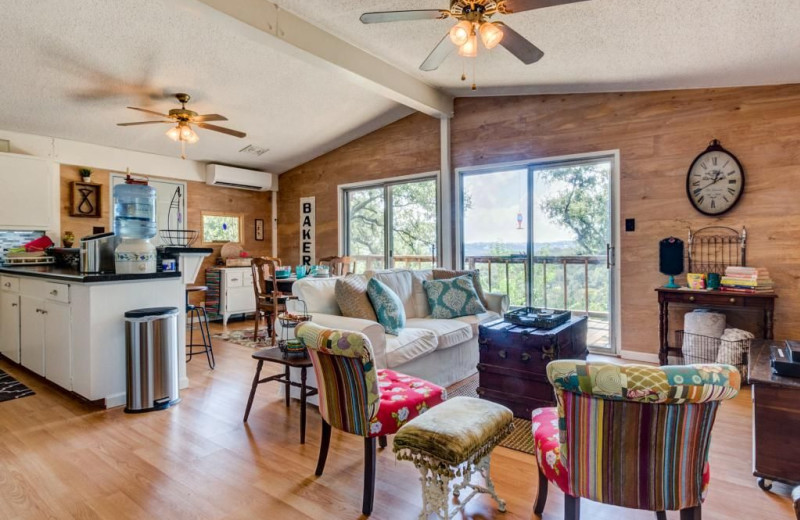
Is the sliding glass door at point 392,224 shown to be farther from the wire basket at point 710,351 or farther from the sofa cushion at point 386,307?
the wire basket at point 710,351

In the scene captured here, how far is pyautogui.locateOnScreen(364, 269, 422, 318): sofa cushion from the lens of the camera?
3799 millimetres

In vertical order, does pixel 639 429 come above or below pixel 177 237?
below

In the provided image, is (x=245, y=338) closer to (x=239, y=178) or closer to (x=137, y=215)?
(x=137, y=215)

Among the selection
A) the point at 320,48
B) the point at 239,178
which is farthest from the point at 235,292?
the point at 320,48

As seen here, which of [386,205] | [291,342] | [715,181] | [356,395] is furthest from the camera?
[386,205]

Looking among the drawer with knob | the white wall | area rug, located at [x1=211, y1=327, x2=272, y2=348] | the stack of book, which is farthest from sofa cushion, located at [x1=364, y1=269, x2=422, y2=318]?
the white wall

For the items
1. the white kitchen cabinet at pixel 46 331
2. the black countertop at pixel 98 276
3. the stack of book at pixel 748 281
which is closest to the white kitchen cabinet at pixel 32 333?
the white kitchen cabinet at pixel 46 331

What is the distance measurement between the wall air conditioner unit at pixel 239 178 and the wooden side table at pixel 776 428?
691 centimetres

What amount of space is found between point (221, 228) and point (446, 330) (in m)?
5.14

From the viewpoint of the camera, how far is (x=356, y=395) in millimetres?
1883

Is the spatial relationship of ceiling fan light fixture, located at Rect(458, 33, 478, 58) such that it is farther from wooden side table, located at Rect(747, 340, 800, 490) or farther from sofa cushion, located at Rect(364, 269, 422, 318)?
wooden side table, located at Rect(747, 340, 800, 490)

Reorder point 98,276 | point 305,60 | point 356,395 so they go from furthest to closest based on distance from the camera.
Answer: point 305,60 < point 98,276 < point 356,395

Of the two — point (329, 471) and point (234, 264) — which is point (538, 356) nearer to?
point (329, 471)

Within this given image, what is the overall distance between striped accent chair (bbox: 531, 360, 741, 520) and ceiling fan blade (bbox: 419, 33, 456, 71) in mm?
2271
